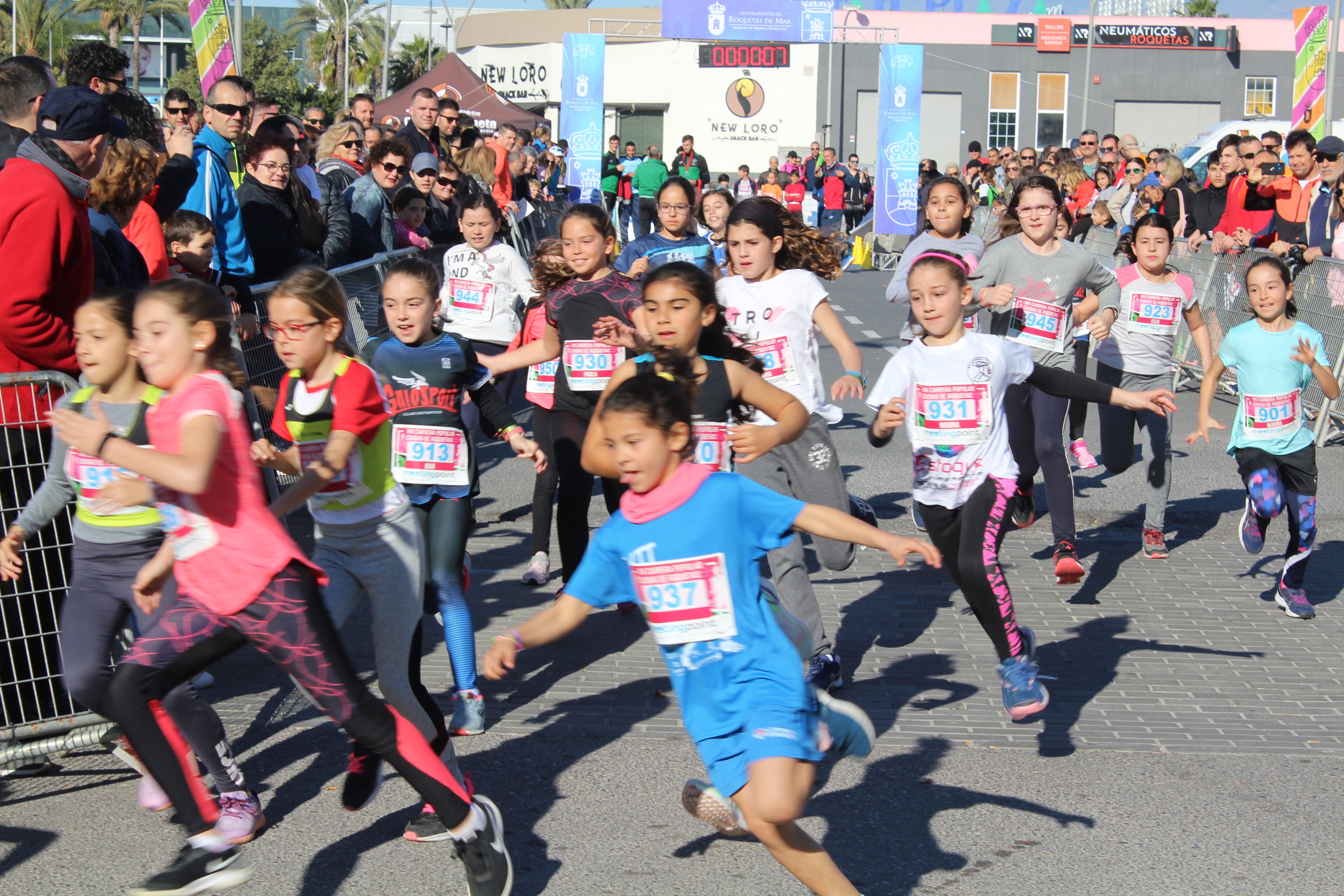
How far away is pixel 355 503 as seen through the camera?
13.1 ft

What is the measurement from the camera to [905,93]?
2328 cm

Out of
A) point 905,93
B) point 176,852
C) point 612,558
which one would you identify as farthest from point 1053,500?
point 905,93

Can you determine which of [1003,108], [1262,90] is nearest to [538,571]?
[1003,108]

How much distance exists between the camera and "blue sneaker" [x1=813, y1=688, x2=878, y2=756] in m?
3.51

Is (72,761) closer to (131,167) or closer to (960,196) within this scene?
(131,167)

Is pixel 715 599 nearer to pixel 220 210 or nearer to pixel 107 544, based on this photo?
pixel 107 544

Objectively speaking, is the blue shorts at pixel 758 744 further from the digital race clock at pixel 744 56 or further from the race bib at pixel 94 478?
the digital race clock at pixel 744 56

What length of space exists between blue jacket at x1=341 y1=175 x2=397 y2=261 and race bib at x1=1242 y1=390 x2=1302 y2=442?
6194 millimetres

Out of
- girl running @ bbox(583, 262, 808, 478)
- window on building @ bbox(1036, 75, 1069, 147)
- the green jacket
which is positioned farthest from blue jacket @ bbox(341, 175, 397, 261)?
window on building @ bbox(1036, 75, 1069, 147)

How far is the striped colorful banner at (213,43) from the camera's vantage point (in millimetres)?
14156

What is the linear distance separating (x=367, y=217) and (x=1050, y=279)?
17.3 ft

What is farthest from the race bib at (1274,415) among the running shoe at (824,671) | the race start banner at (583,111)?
the race start banner at (583,111)

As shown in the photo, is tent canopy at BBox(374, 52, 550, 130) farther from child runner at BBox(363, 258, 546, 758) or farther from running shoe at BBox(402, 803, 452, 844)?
running shoe at BBox(402, 803, 452, 844)

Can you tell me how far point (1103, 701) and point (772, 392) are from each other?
1.91m
